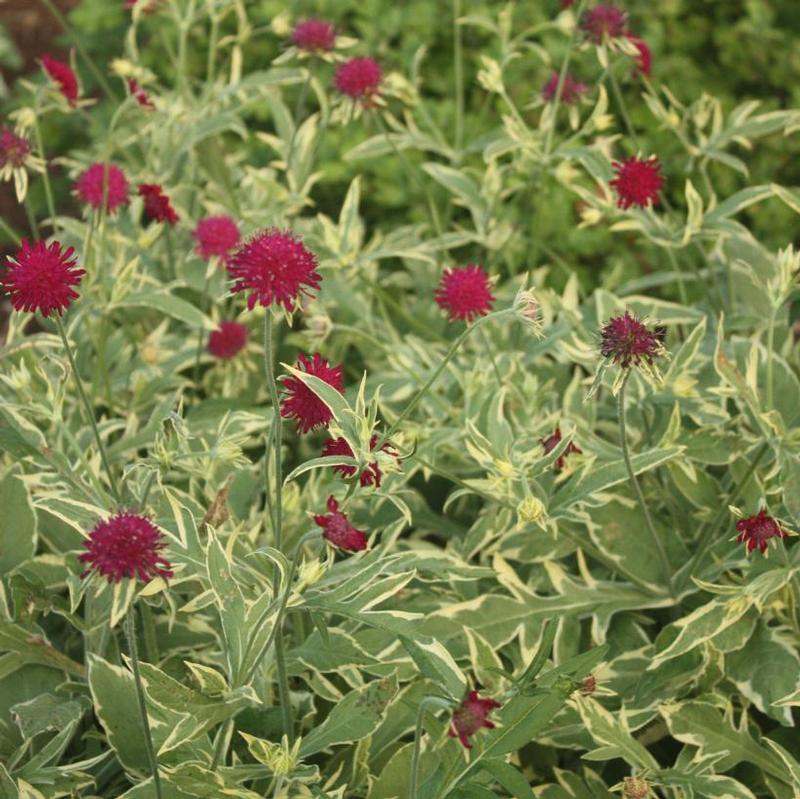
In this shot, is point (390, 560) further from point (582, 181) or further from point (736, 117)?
point (582, 181)

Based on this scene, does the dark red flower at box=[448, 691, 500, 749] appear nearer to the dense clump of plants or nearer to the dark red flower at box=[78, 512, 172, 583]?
the dense clump of plants

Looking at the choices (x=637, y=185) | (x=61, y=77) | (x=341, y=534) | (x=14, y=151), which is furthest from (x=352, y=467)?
(x=61, y=77)

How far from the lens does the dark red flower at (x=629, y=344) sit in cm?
127

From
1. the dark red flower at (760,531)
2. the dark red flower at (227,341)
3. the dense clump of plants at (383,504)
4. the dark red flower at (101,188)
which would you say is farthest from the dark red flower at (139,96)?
the dark red flower at (760,531)

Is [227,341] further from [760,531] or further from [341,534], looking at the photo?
[760,531]

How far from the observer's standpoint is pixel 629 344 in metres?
1.27

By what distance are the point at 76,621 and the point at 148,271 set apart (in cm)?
95

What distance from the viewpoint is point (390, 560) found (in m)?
1.43

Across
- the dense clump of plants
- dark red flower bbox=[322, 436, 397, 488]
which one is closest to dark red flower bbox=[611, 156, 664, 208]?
the dense clump of plants

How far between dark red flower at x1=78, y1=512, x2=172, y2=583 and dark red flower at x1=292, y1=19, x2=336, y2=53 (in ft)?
3.64

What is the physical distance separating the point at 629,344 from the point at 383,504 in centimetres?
66

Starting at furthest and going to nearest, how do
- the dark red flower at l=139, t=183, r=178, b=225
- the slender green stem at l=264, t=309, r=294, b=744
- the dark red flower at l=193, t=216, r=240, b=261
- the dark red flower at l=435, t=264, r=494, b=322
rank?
the dark red flower at l=193, t=216, r=240, b=261 < the dark red flower at l=139, t=183, r=178, b=225 < the dark red flower at l=435, t=264, r=494, b=322 < the slender green stem at l=264, t=309, r=294, b=744

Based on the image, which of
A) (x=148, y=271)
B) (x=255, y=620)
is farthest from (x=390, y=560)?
(x=148, y=271)

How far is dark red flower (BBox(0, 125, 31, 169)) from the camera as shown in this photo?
1718mm
